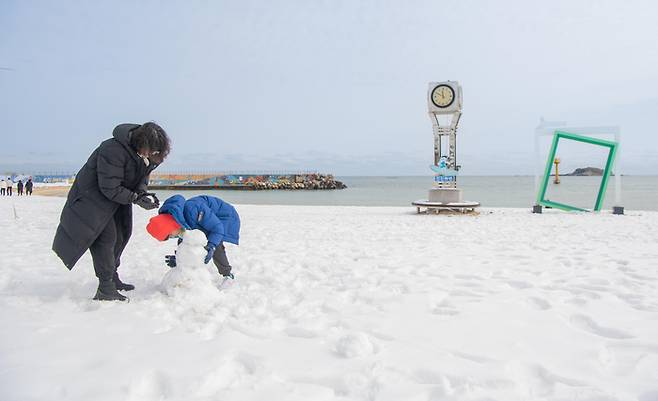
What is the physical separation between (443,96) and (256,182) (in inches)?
2036

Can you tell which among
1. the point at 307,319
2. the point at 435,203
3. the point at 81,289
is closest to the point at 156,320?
the point at 307,319

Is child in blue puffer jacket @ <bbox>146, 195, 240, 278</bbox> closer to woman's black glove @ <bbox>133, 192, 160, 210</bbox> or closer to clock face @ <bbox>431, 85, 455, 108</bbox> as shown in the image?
woman's black glove @ <bbox>133, 192, 160, 210</bbox>

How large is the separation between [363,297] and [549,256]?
2.99m

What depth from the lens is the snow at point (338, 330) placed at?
6.71 ft

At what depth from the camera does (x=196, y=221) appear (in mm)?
3453

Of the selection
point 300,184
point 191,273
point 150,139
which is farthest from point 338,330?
point 300,184

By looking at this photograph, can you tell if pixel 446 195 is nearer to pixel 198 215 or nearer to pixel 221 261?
pixel 221 261

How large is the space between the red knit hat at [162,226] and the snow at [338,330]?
0.14 m

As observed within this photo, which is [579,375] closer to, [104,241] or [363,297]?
[363,297]

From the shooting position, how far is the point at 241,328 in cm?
278

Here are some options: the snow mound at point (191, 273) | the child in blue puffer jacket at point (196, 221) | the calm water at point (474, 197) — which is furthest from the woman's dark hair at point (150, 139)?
the calm water at point (474, 197)

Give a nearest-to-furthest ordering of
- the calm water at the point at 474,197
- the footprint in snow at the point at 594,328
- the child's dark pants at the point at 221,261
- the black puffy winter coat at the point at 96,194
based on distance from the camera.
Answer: the footprint in snow at the point at 594,328, the black puffy winter coat at the point at 96,194, the child's dark pants at the point at 221,261, the calm water at the point at 474,197

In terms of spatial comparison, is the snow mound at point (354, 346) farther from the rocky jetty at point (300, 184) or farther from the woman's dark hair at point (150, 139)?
the rocky jetty at point (300, 184)

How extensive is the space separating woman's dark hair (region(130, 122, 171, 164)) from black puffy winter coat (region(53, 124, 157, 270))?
2.5 inches
